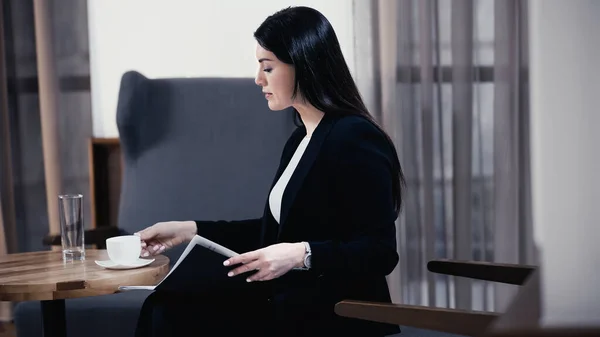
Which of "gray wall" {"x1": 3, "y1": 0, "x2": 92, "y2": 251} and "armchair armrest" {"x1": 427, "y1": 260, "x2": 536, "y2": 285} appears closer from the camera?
"armchair armrest" {"x1": 427, "y1": 260, "x2": 536, "y2": 285}

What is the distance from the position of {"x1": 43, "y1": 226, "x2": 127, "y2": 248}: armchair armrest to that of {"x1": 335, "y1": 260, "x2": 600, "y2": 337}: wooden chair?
115cm

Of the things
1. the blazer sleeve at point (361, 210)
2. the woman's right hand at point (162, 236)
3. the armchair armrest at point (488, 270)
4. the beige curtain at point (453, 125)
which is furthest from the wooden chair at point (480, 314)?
the beige curtain at point (453, 125)

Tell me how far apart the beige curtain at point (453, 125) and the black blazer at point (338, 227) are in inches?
42.8

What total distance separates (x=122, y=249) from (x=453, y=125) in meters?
1.39

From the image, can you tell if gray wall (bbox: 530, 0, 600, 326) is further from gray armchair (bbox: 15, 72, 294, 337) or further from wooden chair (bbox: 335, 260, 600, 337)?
gray armchair (bbox: 15, 72, 294, 337)

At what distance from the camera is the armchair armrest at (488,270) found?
144cm

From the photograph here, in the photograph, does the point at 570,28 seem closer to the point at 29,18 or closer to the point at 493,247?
the point at 493,247

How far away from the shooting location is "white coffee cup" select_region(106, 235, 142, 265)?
161 cm

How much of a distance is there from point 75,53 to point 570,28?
1.72 meters

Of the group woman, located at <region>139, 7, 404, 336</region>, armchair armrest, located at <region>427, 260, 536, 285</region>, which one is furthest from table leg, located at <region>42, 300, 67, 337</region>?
armchair armrest, located at <region>427, 260, 536, 285</region>

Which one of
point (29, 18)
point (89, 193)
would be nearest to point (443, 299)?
point (89, 193)

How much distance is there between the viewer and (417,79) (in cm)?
268

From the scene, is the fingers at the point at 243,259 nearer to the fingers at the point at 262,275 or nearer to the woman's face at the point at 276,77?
the fingers at the point at 262,275

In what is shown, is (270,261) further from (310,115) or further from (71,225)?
(71,225)
